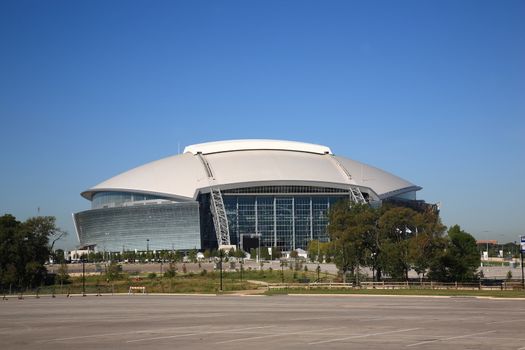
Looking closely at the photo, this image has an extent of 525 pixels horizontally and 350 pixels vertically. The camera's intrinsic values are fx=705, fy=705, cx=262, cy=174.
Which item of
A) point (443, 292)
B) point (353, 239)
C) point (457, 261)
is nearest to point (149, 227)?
point (353, 239)

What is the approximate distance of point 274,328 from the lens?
29.4 meters

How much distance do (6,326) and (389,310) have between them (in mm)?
20062

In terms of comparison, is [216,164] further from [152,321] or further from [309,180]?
[152,321]

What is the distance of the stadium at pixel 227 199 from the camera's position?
170875mm

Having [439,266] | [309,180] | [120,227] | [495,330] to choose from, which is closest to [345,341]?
[495,330]

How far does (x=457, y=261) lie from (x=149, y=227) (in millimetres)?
112952

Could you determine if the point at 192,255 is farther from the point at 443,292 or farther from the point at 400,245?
the point at 443,292

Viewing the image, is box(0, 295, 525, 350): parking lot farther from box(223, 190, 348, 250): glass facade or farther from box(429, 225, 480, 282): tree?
box(223, 190, 348, 250): glass facade

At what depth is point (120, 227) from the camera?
17750 cm

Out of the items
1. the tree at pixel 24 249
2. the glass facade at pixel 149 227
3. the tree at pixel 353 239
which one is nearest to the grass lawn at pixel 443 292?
the tree at pixel 353 239

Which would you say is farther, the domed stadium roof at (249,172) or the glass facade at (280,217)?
the glass facade at (280,217)

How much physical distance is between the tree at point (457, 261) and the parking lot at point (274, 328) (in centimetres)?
2973

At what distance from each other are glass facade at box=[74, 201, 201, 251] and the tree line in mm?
90825

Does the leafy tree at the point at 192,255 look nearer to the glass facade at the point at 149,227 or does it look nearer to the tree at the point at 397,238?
the glass facade at the point at 149,227
